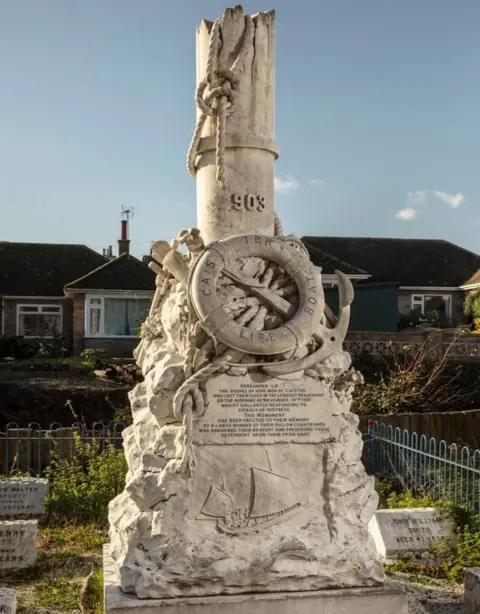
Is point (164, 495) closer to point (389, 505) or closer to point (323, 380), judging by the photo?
point (323, 380)

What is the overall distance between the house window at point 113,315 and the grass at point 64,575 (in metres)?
18.2

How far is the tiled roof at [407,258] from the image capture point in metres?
30.0

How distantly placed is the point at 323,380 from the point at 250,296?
2.88ft

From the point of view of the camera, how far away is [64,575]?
22.7 ft

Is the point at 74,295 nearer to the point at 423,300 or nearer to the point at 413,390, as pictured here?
the point at 423,300

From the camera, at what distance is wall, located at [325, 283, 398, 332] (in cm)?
2639

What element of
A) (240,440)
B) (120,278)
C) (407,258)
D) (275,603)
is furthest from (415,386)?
(407,258)

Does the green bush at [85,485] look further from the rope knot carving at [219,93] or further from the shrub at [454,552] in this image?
the rope knot carving at [219,93]

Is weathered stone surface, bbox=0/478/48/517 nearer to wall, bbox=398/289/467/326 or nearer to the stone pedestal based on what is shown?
the stone pedestal

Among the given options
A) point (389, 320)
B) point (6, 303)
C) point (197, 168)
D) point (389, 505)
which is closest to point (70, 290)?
point (6, 303)

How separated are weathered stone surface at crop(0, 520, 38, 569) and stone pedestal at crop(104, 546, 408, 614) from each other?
235 cm

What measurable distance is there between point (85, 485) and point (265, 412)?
5044 mm

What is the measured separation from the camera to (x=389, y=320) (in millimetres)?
26578

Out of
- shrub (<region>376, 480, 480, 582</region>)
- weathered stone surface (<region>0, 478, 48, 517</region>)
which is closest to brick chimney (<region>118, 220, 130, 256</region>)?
weathered stone surface (<region>0, 478, 48, 517</region>)
